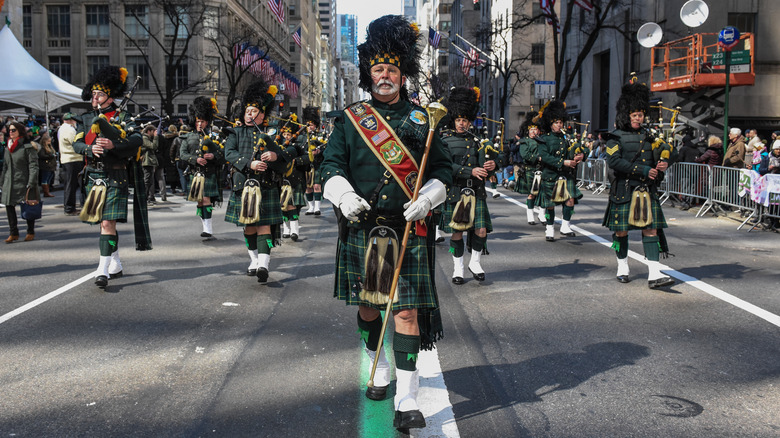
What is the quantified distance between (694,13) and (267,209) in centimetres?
1700

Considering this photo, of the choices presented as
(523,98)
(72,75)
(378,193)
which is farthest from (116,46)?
(378,193)

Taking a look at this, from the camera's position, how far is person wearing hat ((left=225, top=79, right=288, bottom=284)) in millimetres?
8516

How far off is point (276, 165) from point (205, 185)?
4146 millimetres

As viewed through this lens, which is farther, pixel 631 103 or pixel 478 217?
pixel 478 217

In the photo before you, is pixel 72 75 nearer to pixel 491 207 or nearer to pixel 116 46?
pixel 116 46

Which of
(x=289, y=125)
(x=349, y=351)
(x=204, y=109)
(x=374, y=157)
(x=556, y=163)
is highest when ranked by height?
(x=204, y=109)

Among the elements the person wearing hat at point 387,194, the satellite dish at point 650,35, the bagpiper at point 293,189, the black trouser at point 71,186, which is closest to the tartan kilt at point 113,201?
the bagpiper at point 293,189

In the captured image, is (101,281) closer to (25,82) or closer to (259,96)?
(259,96)

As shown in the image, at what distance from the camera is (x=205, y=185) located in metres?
12.5

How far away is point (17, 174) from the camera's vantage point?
11977mm

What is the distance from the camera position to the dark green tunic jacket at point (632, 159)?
8359mm

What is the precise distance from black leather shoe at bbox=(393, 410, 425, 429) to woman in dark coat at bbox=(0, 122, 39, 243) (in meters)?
9.88

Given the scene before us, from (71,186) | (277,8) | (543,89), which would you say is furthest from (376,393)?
(277,8)

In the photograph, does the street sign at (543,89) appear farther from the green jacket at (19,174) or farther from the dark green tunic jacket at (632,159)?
the dark green tunic jacket at (632,159)
